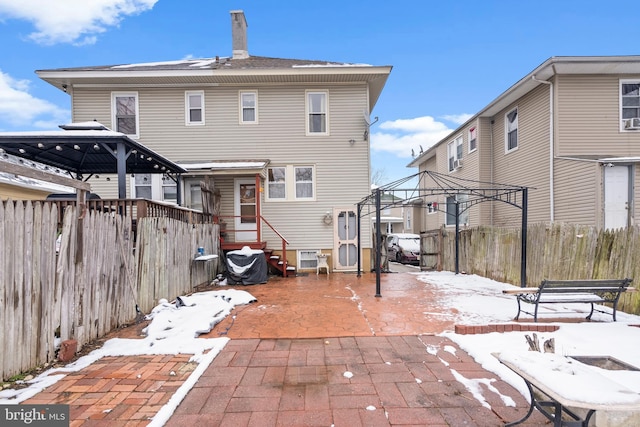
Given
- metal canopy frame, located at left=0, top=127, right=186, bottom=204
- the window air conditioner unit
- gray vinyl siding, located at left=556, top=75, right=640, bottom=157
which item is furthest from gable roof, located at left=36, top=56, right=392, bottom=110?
the window air conditioner unit

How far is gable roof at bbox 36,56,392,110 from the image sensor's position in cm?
1035

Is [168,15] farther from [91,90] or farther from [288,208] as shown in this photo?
[288,208]

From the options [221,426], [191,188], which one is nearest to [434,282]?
[221,426]

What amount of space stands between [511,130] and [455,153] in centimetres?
413

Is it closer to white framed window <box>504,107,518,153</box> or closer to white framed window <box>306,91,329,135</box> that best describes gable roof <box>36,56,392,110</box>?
white framed window <box>306,91,329,135</box>

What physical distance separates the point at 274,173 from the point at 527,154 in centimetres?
923

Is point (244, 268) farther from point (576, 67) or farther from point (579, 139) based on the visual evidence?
point (576, 67)

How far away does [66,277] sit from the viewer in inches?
147

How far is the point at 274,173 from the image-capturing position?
1110 cm

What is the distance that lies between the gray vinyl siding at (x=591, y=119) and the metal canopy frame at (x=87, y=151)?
1197cm

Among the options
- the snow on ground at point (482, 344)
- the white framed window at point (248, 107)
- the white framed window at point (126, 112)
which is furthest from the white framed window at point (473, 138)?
the white framed window at point (126, 112)

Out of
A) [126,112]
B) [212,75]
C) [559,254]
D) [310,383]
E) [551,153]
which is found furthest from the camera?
[126,112]

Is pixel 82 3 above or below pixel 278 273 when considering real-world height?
above

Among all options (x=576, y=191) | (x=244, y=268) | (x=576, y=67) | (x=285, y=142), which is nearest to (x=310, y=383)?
(x=244, y=268)
